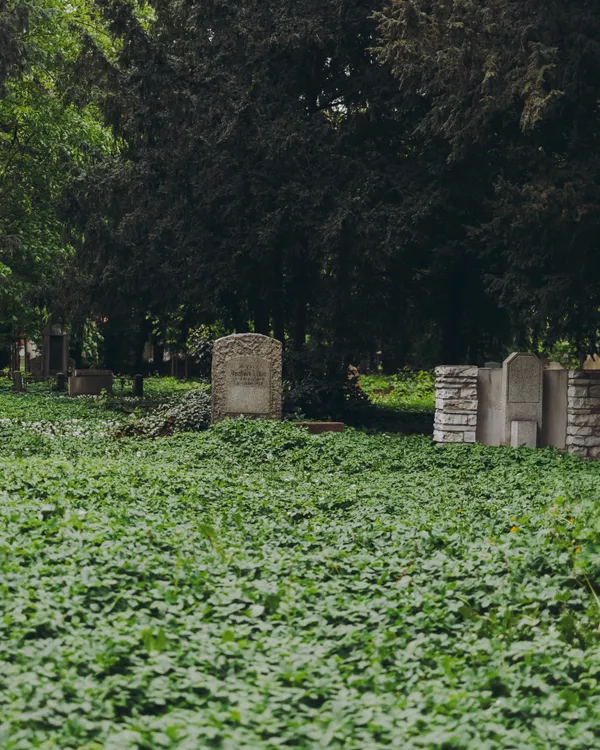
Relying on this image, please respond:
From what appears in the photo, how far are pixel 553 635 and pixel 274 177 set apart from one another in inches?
543

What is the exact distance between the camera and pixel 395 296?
61.0 ft

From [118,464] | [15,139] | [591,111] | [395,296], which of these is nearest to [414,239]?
[395,296]

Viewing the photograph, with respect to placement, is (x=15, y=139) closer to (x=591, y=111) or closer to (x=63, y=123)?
(x=63, y=123)

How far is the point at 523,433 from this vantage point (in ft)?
45.6

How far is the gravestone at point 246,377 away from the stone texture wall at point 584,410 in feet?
15.1

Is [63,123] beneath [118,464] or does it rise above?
above

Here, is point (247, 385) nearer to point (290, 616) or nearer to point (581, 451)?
point (581, 451)

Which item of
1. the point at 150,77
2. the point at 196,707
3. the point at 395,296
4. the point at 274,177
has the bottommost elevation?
the point at 196,707

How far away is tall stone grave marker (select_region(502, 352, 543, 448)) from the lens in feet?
45.6

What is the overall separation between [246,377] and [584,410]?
206 inches

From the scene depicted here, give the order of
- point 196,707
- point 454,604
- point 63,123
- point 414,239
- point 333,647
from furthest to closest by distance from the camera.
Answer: point 63,123 < point 414,239 < point 454,604 < point 333,647 < point 196,707

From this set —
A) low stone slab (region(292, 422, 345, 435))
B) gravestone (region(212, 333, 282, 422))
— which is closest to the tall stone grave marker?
low stone slab (region(292, 422, 345, 435))

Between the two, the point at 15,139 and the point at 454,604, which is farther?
the point at 15,139

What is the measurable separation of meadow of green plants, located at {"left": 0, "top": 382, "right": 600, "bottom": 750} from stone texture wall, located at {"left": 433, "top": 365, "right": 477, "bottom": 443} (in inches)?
192
